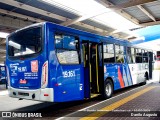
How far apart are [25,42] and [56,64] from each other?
135cm

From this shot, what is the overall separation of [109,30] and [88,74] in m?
12.0

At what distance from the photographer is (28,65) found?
6.54m

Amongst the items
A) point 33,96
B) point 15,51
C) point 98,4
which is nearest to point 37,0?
point 98,4

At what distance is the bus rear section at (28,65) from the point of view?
20.1 ft

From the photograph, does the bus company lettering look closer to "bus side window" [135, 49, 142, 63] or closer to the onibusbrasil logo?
the onibusbrasil logo

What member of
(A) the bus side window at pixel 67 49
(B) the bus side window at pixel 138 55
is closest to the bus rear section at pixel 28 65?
(A) the bus side window at pixel 67 49

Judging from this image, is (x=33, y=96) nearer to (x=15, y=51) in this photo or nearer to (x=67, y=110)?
(x=67, y=110)

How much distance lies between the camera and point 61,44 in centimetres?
663

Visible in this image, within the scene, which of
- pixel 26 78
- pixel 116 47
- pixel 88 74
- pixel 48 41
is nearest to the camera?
pixel 48 41

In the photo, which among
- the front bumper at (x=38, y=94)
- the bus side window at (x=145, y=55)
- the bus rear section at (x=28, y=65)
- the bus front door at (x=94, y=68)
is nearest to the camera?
the front bumper at (x=38, y=94)

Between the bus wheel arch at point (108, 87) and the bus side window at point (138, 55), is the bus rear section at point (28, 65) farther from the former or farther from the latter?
the bus side window at point (138, 55)

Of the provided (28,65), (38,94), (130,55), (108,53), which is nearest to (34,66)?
(28,65)

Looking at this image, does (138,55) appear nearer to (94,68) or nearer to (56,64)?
(94,68)

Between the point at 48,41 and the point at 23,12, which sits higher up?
the point at 23,12
